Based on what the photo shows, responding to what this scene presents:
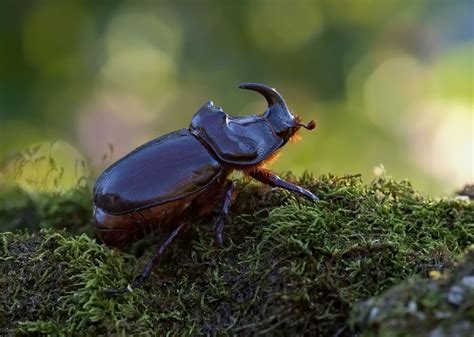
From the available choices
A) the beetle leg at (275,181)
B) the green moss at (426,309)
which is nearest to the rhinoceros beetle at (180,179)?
the beetle leg at (275,181)

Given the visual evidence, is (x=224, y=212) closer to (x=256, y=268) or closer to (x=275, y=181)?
(x=275, y=181)

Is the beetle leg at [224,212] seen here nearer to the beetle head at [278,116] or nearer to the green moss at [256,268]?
the green moss at [256,268]

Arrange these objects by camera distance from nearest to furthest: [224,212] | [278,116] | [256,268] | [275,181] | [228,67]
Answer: [256,268] → [224,212] → [275,181] → [278,116] → [228,67]

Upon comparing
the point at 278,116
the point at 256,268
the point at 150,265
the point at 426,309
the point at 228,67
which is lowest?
the point at 150,265

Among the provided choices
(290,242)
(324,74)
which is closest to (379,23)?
(324,74)

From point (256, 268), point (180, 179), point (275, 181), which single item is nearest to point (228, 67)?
point (275, 181)

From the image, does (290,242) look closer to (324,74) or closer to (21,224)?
(21,224)
